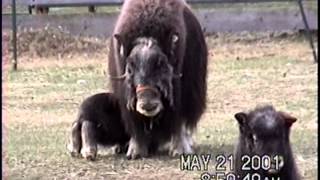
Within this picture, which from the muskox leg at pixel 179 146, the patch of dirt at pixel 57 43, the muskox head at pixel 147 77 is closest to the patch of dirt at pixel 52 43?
the patch of dirt at pixel 57 43

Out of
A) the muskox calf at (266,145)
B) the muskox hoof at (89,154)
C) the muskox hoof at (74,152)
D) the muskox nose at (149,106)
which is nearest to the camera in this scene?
the muskox calf at (266,145)

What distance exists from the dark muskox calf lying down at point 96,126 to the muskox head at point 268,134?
1.98 meters

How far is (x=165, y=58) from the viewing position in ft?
19.4

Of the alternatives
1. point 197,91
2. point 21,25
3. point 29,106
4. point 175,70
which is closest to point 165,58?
point 175,70

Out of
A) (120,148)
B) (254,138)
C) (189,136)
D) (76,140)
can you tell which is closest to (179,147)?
(189,136)

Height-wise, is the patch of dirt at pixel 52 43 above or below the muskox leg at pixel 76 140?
above

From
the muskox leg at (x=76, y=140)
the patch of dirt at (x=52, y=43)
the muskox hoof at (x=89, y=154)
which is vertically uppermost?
the patch of dirt at (x=52, y=43)

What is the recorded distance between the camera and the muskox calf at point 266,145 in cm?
437

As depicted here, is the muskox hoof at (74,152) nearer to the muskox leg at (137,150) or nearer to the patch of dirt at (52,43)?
the muskox leg at (137,150)

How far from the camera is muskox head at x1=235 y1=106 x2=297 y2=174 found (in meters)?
4.38

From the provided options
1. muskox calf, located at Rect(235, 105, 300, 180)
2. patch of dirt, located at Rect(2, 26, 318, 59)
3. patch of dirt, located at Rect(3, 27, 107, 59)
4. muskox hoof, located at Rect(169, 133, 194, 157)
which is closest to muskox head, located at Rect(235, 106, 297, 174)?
muskox calf, located at Rect(235, 105, 300, 180)

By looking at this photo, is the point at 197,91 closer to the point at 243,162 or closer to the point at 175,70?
the point at 175,70

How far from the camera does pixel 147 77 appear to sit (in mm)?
5781

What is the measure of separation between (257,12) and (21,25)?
3.27 m
